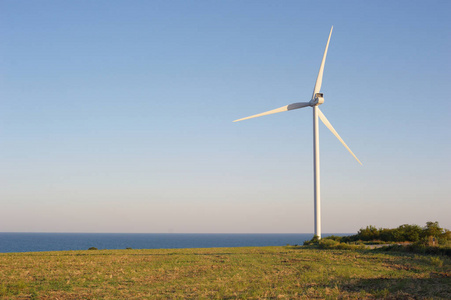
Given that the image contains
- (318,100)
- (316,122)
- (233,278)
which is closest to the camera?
(233,278)

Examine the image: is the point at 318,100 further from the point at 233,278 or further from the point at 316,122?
the point at 233,278

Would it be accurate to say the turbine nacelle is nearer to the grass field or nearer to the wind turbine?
the wind turbine

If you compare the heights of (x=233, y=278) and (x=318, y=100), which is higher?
(x=318, y=100)

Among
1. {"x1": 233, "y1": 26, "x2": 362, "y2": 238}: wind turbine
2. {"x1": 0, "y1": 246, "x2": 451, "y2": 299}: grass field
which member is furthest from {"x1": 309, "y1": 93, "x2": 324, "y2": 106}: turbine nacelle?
{"x1": 0, "y1": 246, "x2": 451, "y2": 299}: grass field

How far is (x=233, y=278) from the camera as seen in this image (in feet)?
75.0

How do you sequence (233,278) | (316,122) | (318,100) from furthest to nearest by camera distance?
1. (318,100)
2. (316,122)
3. (233,278)

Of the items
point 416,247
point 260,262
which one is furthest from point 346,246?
point 260,262

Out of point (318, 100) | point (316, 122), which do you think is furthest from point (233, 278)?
point (318, 100)

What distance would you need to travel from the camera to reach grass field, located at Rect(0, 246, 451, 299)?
18.2 meters

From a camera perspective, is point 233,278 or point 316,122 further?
point 316,122

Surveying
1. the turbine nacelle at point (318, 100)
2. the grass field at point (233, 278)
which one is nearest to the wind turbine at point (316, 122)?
the turbine nacelle at point (318, 100)

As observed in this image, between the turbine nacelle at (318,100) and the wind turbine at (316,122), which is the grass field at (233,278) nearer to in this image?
the wind turbine at (316,122)

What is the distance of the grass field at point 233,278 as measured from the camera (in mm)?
18219

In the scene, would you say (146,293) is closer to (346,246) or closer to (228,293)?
(228,293)
